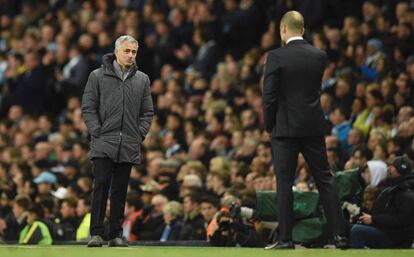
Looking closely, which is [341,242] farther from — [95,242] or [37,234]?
[37,234]

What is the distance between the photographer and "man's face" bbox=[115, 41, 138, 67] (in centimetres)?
1028

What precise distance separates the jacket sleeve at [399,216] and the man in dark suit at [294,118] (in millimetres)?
2010

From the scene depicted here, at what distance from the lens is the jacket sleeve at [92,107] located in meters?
10.2

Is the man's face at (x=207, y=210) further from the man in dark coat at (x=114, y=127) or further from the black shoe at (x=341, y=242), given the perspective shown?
the black shoe at (x=341, y=242)

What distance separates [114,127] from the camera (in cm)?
1027

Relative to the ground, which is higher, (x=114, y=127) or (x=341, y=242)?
(x=114, y=127)

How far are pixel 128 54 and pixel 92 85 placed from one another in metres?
0.40

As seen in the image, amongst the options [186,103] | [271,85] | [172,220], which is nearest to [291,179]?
[271,85]

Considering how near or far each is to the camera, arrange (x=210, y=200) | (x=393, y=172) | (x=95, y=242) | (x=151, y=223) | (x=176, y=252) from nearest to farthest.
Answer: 1. (x=176, y=252)
2. (x=95, y=242)
3. (x=393, y=172)
4. (x=210, y=200)
5. (x=151, y=223)

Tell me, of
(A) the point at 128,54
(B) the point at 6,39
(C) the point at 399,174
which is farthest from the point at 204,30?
(A) the point at 128,54

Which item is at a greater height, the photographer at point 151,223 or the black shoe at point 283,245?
the black shoe at point 283,245

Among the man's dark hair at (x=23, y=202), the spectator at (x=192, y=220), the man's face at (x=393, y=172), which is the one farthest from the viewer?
the man's dark hair at (x=23, y=202)

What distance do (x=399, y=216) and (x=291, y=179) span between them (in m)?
2.30

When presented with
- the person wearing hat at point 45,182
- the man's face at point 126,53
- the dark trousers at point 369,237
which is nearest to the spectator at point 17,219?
the person wearing hat at point 45,182
